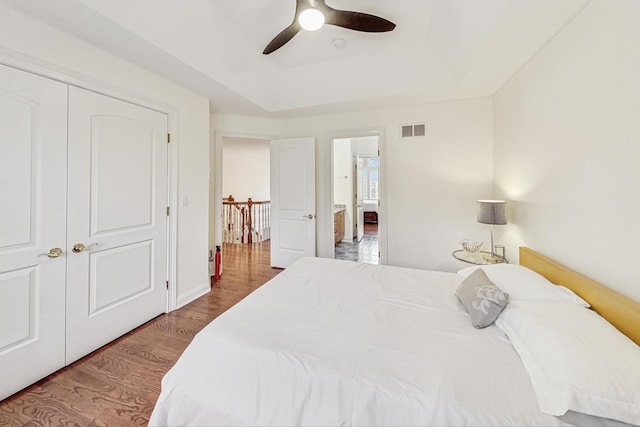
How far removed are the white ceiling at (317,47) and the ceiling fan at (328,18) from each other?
399 mm

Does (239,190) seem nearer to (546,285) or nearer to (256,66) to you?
(256,66)

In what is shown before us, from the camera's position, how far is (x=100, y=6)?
160 centimetres

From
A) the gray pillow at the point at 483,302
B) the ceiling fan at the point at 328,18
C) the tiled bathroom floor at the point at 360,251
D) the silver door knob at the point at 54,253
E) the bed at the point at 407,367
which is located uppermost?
the ceiling fan at the point at 328,18

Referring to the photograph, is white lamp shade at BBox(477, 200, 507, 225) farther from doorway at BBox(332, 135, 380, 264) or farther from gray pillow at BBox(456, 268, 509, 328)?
doorway at BBox(332, 135, 380, 264)

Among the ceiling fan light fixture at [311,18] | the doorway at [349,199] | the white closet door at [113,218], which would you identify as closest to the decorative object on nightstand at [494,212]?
the ceiling fan light fixture at [311,18]

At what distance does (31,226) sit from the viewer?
1.65m

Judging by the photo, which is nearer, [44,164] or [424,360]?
[424,360]

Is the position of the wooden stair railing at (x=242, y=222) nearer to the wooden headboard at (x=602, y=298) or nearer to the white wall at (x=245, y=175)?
the white wall at (x=245, y=175)

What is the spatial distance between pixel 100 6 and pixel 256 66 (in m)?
1.62

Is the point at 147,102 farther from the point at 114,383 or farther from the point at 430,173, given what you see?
the point at 430,173

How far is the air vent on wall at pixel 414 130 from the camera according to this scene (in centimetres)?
329

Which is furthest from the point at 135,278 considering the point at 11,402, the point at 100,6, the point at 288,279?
the point at 100,6

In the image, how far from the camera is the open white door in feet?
12.6

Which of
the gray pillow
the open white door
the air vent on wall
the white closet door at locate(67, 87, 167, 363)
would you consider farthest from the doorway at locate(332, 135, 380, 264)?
the gray pillow
